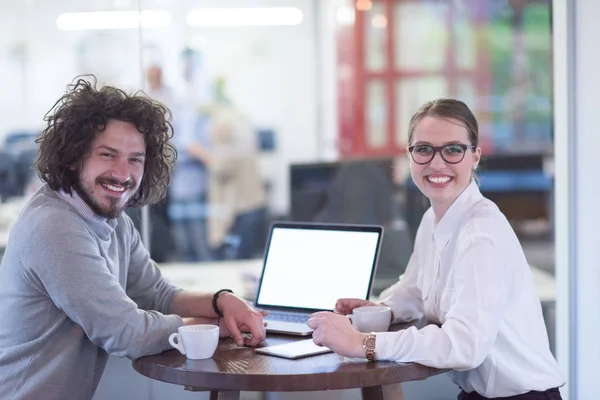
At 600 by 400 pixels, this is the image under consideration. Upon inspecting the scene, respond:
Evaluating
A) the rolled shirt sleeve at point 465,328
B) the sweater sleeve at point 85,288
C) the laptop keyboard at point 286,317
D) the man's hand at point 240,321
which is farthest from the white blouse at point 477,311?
the sweater sleeve at point 85,288

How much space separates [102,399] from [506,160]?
19.6ft

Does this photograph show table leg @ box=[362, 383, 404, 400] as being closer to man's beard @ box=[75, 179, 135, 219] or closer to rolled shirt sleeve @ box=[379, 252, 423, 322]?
rolled shirt sleeve @ box=[379, 252, 423, 322]

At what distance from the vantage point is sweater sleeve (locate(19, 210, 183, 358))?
1.89 metres

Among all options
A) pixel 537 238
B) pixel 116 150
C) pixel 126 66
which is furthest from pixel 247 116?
pixel 116 150

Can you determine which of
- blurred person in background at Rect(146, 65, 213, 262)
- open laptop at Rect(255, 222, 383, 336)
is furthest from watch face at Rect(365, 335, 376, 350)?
blurred person in background at Rect(146, 65, 213, 262)

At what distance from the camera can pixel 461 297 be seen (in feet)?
6.17

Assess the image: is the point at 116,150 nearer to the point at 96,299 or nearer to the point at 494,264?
the point at 96,299

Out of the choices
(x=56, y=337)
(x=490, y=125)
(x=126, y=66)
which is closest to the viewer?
(x=56, y=337)

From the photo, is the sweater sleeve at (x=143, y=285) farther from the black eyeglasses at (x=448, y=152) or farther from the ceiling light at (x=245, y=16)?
the ceiling light at (x=245, y=16)

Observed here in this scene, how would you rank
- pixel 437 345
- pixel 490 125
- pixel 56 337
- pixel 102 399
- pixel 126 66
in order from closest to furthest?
pixel 437 345 → pixel 56 337 → pixel 102 399 → pixel 126 66 → pixel 490 125

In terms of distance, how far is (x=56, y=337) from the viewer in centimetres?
199

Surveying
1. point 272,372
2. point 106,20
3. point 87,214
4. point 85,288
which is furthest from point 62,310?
point 106,20

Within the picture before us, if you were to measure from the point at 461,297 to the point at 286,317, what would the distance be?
62 cm

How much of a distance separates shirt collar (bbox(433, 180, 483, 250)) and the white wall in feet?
2.82
